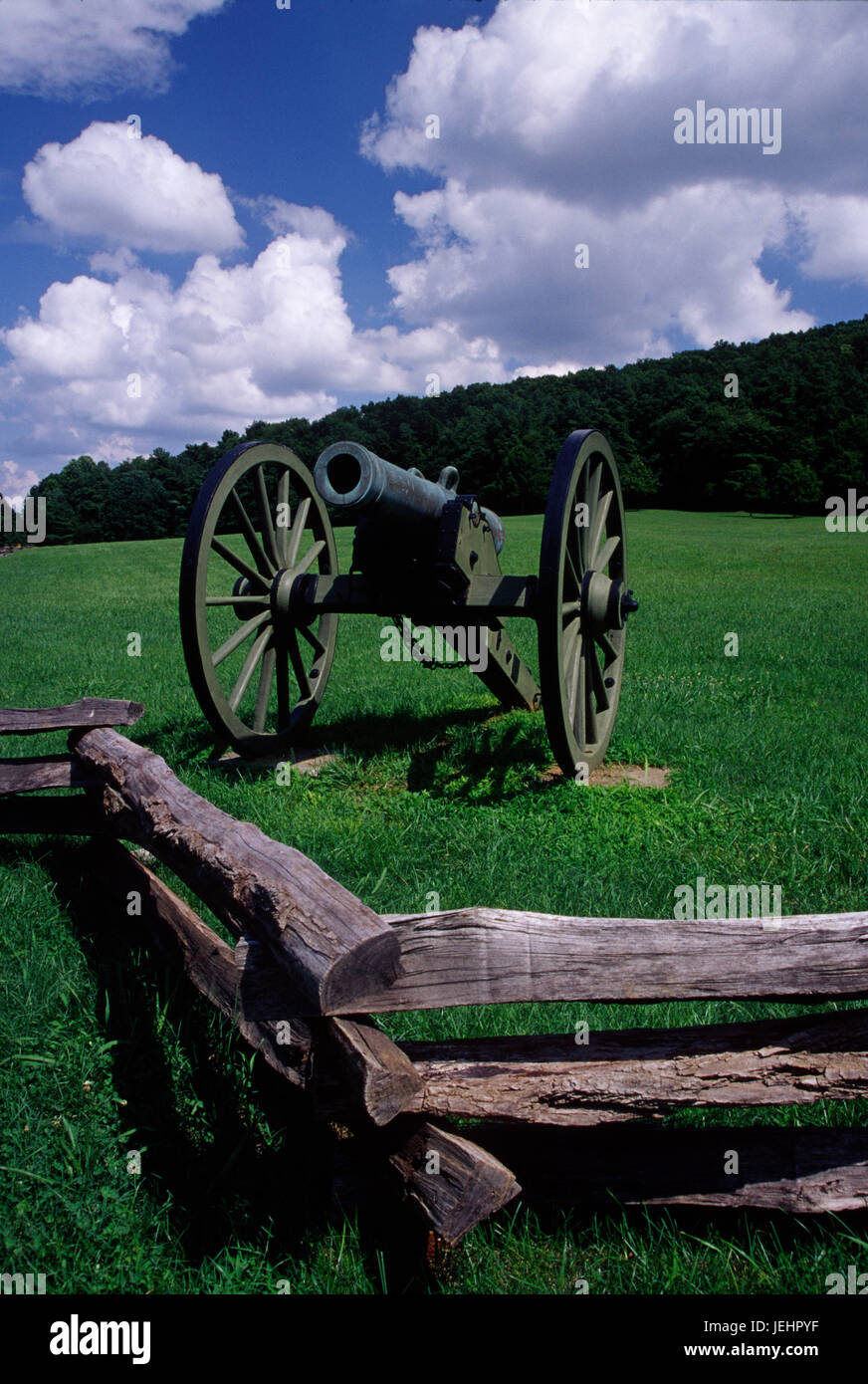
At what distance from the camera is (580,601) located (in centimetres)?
539

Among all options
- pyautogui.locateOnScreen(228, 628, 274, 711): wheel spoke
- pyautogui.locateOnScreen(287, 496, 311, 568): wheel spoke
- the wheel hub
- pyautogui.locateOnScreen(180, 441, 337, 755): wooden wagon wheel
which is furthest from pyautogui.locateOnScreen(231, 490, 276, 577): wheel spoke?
the wheel hub

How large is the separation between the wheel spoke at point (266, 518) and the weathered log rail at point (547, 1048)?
3.73 meters

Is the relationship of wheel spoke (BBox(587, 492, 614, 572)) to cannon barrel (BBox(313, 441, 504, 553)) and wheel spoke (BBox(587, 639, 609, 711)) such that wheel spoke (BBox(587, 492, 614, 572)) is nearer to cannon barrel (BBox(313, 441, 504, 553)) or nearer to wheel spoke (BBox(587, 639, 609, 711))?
wheel spoke (BBox(587, 639, 609, 711))

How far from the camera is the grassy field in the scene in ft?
7.23

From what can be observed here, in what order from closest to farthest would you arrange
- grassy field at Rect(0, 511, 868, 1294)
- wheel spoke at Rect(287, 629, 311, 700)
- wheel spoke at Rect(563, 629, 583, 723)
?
grassy field at Rect(0, 511, 868, 1294)
wheel spoke at Rect(563, 629, 583, 723)
wheel spoke at Rect(287, 629, 311, 700)

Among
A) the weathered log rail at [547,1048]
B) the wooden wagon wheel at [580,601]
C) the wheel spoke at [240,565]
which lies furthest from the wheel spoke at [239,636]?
the weathered log rail at [547,1048]

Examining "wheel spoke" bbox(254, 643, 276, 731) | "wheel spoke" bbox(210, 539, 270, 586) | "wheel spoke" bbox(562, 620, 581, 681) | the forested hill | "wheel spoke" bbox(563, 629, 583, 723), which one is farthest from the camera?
the forested hill

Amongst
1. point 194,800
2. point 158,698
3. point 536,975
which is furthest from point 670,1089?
point 158,698

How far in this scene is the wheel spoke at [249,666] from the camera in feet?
18.3

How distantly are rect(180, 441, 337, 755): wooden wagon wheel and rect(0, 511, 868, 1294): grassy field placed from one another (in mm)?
420

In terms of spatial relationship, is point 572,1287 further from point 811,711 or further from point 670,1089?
point 811,711

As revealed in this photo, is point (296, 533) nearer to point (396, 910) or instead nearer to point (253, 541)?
point (253, 541)

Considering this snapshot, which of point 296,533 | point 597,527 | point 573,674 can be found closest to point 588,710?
point 573,674

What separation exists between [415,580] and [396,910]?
2.40 meters
